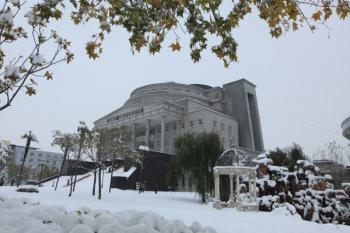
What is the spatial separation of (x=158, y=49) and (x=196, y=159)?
2415 cm

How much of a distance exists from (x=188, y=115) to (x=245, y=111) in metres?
16.8

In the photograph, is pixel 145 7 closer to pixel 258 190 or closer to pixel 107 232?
pixel 107 232

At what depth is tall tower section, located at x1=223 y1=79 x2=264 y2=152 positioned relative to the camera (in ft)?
238

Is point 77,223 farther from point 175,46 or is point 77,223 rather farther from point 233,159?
point 233,159

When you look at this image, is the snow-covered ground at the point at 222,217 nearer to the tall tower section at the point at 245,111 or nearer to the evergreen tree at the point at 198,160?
the evergreen tree at the point at 198,160

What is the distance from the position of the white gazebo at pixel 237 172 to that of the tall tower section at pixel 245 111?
5067 centimetres

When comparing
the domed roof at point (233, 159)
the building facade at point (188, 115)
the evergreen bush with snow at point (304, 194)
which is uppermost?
the building facade at point (188, 115)

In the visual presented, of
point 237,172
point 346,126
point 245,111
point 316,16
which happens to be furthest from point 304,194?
point 245,111

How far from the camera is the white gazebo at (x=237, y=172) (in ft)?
63.3

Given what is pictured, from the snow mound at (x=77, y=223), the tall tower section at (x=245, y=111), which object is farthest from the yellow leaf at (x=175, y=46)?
the tall tower section at (x=245, y=111)

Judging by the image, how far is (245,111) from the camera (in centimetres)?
7319

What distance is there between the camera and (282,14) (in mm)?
3623

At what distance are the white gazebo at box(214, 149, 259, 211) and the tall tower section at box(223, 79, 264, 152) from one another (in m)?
50.7

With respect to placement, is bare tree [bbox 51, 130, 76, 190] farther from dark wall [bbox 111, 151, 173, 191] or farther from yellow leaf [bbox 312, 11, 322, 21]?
yellow leaf [bbox 312, 11, 322, 21]
